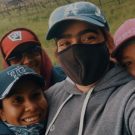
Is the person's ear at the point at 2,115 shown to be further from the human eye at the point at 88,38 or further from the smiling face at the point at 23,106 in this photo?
the human eye at the point at 88,38

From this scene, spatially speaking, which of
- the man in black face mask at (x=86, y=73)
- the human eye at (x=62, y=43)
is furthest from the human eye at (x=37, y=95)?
the human eye at (x=62, y=43)

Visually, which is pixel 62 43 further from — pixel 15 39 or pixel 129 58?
pixel 15 39

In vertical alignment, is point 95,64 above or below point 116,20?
above

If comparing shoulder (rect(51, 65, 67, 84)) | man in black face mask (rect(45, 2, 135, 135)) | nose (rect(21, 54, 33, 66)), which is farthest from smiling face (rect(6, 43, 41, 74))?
man in black face mask (rect(45, 2, 135, 135))

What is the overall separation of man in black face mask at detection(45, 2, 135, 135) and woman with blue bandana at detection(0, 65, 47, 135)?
16cm

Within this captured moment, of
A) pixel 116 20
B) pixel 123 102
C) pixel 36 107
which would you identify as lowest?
pixel 116 20

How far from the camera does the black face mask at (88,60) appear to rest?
1519 mm

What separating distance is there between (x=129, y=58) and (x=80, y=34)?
38cm

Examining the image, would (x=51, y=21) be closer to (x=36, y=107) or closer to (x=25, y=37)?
(x=36, y=107)

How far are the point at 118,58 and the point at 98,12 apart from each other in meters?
0.35

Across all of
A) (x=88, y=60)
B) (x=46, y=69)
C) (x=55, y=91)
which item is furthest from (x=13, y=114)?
(x=46, y=69)

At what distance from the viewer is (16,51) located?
2412 mm

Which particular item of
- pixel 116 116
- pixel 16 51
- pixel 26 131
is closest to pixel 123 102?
pixel 116 116

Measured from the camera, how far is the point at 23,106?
5.80ft
